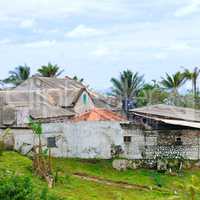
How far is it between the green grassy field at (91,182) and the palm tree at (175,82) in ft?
77.1

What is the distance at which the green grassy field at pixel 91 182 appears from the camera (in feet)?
77.9

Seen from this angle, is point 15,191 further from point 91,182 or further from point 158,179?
point 158,179

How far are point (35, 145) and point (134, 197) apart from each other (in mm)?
6875

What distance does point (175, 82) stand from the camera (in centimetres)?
5303

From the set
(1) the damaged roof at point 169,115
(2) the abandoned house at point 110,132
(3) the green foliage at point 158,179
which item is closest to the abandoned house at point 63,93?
(2) the abandoned house at point 110,132

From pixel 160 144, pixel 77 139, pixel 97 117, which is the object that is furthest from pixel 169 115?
pixel 77 139

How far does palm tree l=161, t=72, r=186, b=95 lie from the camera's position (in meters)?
52.6

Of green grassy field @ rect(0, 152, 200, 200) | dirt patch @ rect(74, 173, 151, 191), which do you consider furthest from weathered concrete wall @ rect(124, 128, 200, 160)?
dirt patch @ rect(74, 173, 151, 191)

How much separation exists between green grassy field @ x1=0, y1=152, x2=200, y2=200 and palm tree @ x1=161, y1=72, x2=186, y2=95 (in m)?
23.5

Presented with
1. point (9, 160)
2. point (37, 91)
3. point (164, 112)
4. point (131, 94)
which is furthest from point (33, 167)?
point (131, 94)

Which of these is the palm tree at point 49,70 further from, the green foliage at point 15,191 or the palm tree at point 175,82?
the green foliage at point 15,191

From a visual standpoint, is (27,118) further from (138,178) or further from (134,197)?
(134,197)

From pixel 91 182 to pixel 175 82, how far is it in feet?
94.3

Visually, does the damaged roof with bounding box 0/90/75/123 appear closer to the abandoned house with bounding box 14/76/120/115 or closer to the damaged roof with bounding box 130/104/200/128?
the abandoned house with bounding box 14/76/120/115
